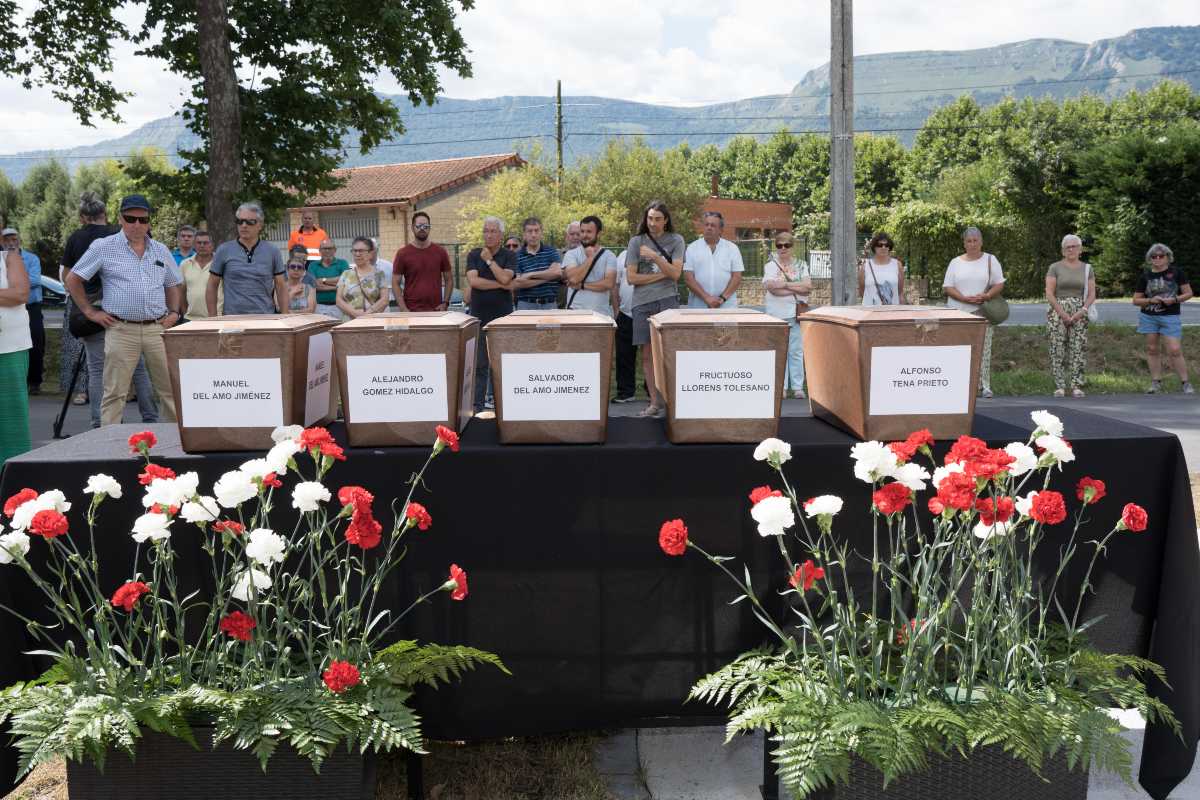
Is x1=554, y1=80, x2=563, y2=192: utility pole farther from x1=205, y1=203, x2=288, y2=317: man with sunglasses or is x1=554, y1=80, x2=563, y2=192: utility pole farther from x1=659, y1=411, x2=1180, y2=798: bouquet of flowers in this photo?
x1=659, y1=411, x2=1180, y2=798: bouquet of flowers

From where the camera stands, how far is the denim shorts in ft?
32.1

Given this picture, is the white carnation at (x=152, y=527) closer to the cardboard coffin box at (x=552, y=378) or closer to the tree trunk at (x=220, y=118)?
the cardboard coffin box at (x=552, y=378)

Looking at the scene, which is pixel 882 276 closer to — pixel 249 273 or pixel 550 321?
pixel 249 273

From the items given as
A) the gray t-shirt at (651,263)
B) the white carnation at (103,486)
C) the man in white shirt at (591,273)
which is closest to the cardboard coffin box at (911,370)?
the white carnation at (103,486)

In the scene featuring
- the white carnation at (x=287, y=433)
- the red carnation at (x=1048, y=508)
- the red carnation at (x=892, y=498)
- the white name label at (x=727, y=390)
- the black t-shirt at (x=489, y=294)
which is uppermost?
the black t-shirt at (x=489, y=294)

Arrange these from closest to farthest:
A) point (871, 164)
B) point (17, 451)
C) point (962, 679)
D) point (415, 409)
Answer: point (962, 679), point (415, 409), point (17, 451), point (871, 164)

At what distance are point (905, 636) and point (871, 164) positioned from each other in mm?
72443

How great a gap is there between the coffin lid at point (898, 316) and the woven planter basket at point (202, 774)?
1.56m

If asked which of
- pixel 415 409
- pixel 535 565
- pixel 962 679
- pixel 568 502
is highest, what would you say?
pixel 415 409

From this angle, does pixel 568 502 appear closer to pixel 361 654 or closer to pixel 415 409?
pixel 415 409

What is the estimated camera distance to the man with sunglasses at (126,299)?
18.6ft

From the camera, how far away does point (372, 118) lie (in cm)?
1447

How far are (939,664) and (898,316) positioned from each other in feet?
2.76

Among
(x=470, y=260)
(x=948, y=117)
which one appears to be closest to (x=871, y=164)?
(x=948, y=117)
